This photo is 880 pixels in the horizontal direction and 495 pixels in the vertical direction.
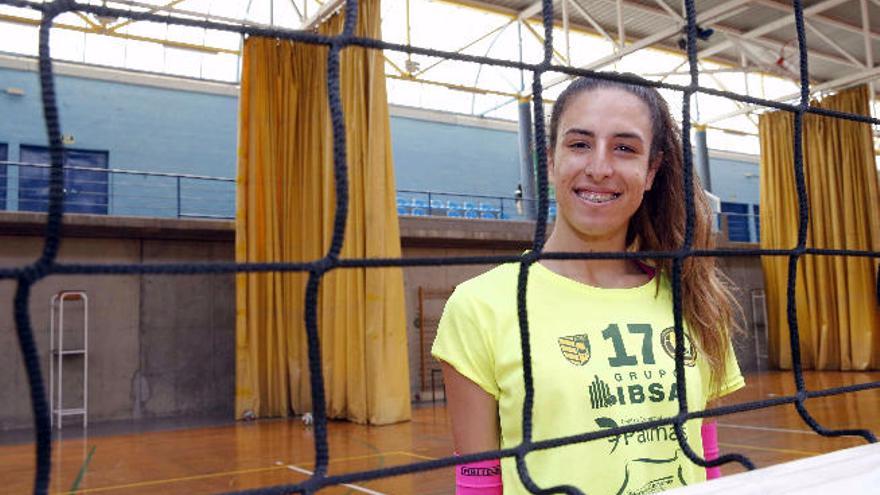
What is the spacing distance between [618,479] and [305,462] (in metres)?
3.45

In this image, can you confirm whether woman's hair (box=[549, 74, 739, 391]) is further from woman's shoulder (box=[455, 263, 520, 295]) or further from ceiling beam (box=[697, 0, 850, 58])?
ceiling beam (box=[697, 0, 850, 58])

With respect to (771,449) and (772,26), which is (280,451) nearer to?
(771,449)

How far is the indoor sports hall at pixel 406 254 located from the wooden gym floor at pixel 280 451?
4cm

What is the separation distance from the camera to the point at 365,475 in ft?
2.53

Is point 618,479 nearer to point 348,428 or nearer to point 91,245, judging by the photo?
point 348,428

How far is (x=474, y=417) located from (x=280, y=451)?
12.8 ft

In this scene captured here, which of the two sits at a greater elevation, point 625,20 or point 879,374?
point 625,20

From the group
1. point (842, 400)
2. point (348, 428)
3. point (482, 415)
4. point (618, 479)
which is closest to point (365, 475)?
point (482, 415)

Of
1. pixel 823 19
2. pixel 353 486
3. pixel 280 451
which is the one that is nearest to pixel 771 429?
pixel 353 486

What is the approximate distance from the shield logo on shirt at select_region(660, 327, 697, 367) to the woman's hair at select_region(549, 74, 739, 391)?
21mm

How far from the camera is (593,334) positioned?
1.07 metres

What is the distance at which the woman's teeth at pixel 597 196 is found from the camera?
1077 mm

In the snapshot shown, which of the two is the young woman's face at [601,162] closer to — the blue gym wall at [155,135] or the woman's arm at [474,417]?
the woman's arm at [474,417]

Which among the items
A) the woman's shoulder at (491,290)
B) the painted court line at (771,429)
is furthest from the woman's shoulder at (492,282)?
the painted court line at (771,429)
